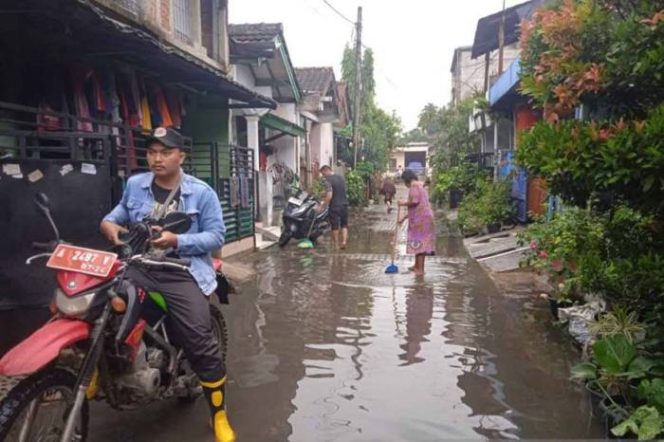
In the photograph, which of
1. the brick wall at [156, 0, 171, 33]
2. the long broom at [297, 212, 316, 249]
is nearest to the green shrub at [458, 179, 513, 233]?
the long broom at [297, 212, 316, 249]

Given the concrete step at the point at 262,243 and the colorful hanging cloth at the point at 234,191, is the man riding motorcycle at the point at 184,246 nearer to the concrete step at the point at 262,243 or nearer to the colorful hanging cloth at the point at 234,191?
the colorful hanging cloth at the point at 234,191

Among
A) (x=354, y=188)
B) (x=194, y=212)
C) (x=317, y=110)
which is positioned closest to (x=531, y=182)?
(x=317, y=110)

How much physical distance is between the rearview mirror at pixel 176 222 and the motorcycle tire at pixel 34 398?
855 mm

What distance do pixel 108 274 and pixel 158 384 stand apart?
2.75ft

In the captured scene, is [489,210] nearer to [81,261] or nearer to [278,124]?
[278,124]

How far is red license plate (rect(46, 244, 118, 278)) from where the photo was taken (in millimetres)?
2900

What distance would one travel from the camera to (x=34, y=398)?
273 cm

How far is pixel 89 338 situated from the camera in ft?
9.82

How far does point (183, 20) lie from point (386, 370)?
8.50 meters

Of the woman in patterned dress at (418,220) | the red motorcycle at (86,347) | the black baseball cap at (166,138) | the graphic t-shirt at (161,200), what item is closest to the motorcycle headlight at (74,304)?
the red motorcycle at (86,347)

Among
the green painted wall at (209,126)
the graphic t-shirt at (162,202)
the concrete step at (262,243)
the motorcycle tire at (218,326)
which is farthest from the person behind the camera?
the concrete step at (262,243)

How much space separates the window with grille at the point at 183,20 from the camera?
35.4 feet

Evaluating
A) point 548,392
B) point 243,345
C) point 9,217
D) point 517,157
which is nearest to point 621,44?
point 517,157

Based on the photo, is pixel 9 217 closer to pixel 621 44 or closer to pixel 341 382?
pixel 341 382
